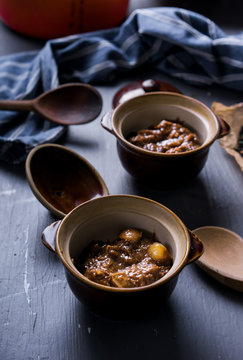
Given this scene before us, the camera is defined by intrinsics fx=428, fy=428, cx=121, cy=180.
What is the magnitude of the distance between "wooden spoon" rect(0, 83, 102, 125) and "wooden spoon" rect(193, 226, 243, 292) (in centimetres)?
56

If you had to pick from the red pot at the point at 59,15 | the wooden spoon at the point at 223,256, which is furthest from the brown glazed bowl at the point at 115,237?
the red pot at the point at 59,15

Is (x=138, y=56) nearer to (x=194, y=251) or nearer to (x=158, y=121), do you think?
(x=158, y=121)

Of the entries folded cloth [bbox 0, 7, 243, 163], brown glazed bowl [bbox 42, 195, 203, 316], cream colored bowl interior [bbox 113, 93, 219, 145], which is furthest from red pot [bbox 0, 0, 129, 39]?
brown glazed bowl [bbox 42, 195, 203, 316]

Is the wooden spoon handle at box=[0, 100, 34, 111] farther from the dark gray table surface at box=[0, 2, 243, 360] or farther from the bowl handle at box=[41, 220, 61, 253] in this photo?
the bowl handle at box=[41, 220, 61, 253]

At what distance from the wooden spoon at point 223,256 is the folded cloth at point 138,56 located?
0.69 metres

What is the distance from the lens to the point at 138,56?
162 cm

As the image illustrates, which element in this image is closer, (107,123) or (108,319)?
(108,319)

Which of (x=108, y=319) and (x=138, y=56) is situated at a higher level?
(x=138, y=56)

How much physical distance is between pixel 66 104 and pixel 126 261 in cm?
67

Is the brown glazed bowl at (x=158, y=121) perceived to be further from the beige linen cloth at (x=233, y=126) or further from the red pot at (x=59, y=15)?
the red pot at (x=59, y=15)

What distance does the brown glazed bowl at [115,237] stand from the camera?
80 cm

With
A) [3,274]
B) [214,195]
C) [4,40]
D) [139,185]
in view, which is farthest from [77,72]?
[3,274]

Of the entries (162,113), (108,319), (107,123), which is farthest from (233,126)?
(108,319)

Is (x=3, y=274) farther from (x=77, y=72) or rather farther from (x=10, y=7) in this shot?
(x=10, y=7)
